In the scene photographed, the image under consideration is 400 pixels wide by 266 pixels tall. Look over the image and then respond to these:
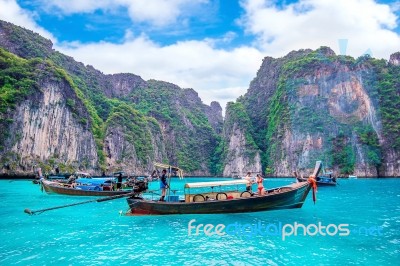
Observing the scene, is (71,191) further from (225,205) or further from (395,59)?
(395,59)

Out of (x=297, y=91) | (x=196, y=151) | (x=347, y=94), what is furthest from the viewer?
(x=196, y=151)

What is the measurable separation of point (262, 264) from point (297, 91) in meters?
107

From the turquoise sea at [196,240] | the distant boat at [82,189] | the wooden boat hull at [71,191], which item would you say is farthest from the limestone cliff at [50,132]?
the turquoise sea at [196,240]

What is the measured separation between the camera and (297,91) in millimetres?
109875

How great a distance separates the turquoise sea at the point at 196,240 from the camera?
10453mm

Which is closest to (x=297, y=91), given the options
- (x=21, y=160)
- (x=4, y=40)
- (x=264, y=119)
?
(x=264, y=119)

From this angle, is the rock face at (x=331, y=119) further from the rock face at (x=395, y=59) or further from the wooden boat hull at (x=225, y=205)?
the wooden boat hull at (x=225, y=205)

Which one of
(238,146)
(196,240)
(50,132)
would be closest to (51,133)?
(50,132)

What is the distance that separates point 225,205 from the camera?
1823 cm

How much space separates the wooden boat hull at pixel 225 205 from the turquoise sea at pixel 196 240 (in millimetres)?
428

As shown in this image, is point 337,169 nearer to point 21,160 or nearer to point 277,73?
point 277,73

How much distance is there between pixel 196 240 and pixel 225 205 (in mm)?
5472

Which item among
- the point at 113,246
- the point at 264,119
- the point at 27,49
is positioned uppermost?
the point at 27,49

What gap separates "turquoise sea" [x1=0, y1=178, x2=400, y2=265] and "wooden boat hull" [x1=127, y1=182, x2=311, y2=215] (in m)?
0.43
